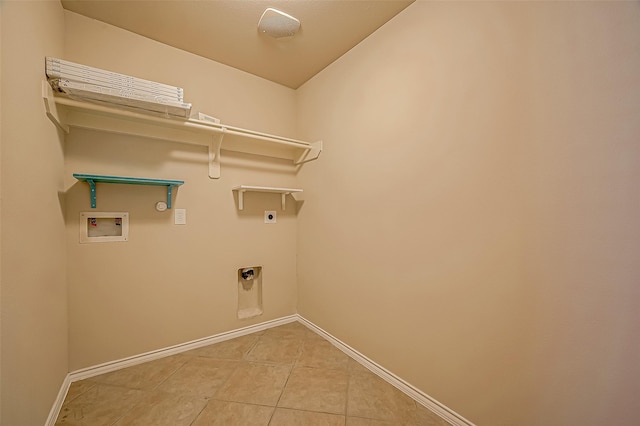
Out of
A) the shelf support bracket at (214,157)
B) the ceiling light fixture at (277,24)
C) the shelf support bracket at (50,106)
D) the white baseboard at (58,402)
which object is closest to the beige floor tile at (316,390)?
the white baseboard at (58,402)

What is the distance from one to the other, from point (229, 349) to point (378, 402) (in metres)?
1.29

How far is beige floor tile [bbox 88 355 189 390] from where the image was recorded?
64.3 inches

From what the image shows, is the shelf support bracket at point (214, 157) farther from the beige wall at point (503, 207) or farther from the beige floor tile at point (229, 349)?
the beige floor tile at point (229, 349)

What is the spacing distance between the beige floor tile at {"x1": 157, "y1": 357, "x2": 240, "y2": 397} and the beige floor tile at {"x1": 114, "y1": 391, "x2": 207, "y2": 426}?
0.05 m

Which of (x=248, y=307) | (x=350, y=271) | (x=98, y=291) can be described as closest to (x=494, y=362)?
(x=350, y=271)

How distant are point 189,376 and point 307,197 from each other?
1.75 meters

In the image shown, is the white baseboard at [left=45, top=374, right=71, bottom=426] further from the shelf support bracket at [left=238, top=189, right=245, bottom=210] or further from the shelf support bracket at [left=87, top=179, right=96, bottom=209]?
the shelf support bracket at [left=238, top=189, right=245, bottom=210]

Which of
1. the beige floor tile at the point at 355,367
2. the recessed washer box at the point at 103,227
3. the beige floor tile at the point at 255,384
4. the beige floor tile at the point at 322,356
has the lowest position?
the beige floor tile at the point at 355,367

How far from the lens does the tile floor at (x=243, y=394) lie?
1.37 meters

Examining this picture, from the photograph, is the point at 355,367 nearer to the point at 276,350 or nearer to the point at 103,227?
the point at 276,350

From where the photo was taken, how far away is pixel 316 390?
1596 millimetres

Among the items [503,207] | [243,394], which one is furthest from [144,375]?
[503,207]

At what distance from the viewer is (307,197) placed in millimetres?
2486

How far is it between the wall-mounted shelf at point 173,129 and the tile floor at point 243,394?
1571mm
